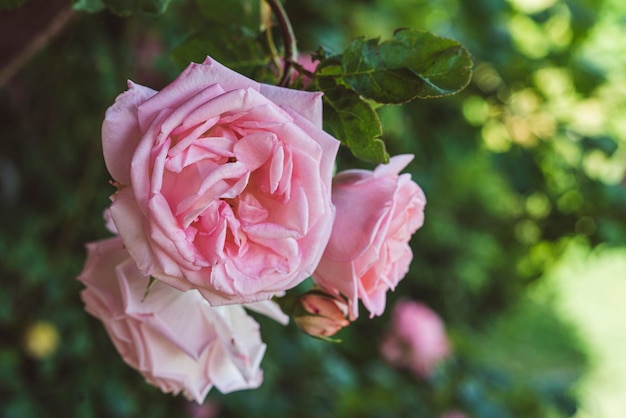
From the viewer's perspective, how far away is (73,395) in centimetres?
126

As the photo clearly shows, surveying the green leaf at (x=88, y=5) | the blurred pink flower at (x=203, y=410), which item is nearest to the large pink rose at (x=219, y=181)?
the green leaf at (x=88, y=5)

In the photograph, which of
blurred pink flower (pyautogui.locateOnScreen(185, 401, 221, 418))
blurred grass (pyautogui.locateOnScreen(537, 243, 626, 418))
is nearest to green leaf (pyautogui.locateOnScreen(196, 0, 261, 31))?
blurred pink flower (pyautogui.locateOnScreen(185, 401, 221, 418))

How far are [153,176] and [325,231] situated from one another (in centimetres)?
9

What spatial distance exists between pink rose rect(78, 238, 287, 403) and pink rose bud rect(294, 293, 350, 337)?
0.11ft

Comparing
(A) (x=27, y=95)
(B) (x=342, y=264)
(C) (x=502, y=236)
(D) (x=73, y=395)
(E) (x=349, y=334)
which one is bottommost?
(E) (x=349, y=334)

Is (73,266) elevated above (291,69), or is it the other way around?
(291,69)

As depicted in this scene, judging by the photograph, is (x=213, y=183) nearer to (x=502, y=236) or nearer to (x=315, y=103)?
(x=315, y=103)

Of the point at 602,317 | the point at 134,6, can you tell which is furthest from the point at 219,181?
the point at 602,317

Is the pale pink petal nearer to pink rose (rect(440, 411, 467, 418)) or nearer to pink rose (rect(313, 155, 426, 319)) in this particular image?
pink rose (rect(313, 155, 426, 319))

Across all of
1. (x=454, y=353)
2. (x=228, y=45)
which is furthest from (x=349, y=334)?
(x=228, y=45)

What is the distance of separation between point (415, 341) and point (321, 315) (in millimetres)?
1336

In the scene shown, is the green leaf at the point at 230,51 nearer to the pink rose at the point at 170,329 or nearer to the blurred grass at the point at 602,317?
the pink rose at the point at 170,329

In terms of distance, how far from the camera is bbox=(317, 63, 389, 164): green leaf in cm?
42

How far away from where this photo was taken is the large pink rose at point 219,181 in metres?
0.34
